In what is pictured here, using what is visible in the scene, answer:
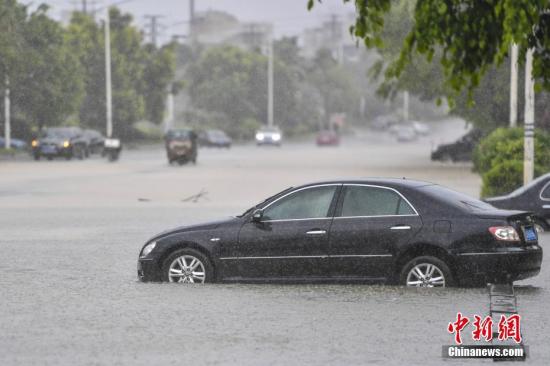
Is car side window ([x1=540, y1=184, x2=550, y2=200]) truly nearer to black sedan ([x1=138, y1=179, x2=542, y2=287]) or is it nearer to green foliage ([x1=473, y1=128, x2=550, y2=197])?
black sedan ([x1=138, y1=179, x2=542, y2=287])

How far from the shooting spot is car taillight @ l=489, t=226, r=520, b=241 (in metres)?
14.0

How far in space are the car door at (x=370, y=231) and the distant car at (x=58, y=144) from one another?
51.1 m

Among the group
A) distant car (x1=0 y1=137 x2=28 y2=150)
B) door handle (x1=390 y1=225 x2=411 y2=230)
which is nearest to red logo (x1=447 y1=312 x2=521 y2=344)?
door handle (x1=390 y1=225 x2=411 y2=230)

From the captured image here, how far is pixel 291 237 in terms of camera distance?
14.5m

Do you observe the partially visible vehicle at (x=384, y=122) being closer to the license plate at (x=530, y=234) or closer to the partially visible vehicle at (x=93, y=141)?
the partially visible vehicle at (x=93, y=141)

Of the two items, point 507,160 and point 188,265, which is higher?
point 507,160

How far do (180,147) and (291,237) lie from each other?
46081mm

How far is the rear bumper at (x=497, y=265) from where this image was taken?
13906 millimetres

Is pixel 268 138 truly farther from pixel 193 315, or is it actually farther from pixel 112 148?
pixel 193 315

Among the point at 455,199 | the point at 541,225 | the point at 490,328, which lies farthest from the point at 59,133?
the point at 490,328

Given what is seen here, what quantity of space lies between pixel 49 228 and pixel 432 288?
1211cm

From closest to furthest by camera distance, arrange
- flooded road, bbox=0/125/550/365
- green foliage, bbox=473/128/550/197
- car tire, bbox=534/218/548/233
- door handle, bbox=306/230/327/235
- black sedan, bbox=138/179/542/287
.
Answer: flooded road, bbox=0/125/550/365 → black sedan, bbox=138/179/542/287 → door handle, bbox=306/230/327/235 → car tire, bbox=534/218/548/233 → green foliage, bbox=473/128/550/197

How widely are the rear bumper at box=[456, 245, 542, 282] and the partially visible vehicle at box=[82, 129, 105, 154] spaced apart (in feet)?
185

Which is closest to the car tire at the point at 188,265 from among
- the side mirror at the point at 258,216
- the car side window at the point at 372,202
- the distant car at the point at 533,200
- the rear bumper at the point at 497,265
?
the side mirror at the point at 258,216
